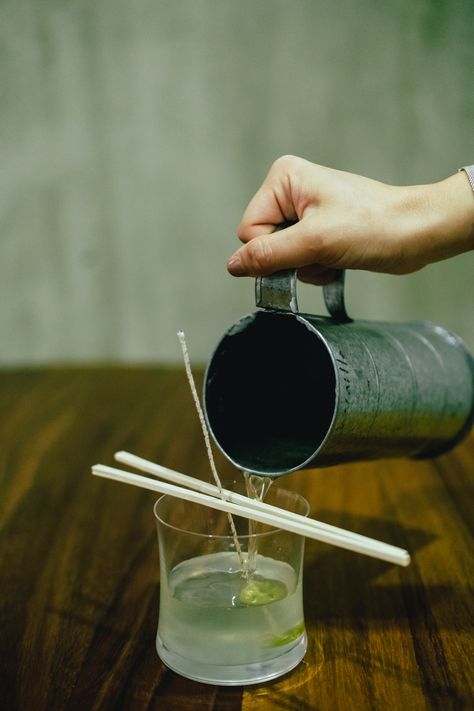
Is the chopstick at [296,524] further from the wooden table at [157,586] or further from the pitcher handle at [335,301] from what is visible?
the pitcher handle at [335,301]

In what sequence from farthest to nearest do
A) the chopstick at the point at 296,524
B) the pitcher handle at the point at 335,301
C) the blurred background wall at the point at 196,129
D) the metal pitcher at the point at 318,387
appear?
the blurred background wall at the point at 196,129 < the pitcher handle at the point at 335,301 < the metal pitcher at the point at 318,387 < the chopstick at the point at 296,524

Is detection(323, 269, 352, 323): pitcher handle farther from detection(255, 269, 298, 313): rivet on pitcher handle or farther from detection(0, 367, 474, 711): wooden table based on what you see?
detection(0, 367, 474, 711): wooden table

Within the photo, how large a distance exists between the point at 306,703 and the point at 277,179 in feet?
2.35

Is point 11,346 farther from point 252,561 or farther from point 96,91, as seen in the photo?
point 252,561

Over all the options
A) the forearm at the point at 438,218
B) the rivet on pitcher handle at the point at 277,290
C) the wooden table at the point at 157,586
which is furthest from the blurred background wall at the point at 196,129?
the rivet on pitcher handle at the point at 277,290

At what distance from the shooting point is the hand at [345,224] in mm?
1018

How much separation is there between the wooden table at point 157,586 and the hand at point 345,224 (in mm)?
441

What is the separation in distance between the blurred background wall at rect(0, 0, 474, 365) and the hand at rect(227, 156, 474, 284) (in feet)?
5.82

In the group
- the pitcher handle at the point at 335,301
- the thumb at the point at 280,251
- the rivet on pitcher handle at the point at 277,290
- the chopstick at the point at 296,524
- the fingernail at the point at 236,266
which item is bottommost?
the chopstick at the point at 296,524

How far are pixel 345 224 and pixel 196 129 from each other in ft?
6.64

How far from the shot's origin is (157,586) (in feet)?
3.44

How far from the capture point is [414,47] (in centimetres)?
285

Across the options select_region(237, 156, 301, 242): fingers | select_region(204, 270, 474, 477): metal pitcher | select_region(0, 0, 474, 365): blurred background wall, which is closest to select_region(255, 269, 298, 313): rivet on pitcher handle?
select_region(204, 270, 474, 477): metal pitcher

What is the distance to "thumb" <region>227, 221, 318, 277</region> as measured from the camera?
1.00 m
